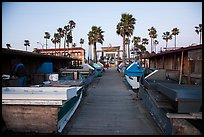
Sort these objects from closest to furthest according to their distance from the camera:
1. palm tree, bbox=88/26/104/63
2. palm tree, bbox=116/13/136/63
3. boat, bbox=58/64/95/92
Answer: boat, bbox=58/64/95/92, palm tree, bbox=116/13/136/63, palm tree, bbox=88/26/104/63

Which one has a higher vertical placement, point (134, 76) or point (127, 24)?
point (127, 24)

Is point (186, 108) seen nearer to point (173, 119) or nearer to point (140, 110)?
point (173, 119)

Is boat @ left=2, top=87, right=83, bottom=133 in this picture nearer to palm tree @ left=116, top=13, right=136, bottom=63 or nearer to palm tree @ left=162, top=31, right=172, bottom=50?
palm tree @ left=116, top=13, right=136, bottom=63

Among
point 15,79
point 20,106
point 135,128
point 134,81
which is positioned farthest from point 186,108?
point 134,81

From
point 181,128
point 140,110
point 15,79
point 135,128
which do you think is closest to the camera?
point 181,128

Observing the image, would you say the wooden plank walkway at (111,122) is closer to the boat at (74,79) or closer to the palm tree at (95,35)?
the boat at (74,79)

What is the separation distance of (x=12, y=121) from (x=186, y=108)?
3960 mm

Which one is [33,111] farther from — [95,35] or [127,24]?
[95,35]

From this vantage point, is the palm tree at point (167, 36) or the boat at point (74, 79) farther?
the palm tree at point (167, 36)

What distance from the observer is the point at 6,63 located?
38.0 ft

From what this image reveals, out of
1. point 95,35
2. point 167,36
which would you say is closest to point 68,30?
point 95,35

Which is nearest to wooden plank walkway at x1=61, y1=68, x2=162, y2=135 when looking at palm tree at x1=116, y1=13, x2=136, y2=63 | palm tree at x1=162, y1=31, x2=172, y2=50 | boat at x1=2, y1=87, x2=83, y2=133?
boat at x1=2, y1=87, x2=83, y2=133

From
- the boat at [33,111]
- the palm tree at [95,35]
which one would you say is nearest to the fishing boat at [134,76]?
A: the boat at [33,111]

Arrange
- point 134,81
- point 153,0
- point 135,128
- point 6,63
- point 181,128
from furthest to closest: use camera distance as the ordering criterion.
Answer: point 134,81 → point 6,63 → point 135,128 → point 181,128 → point 153,0
